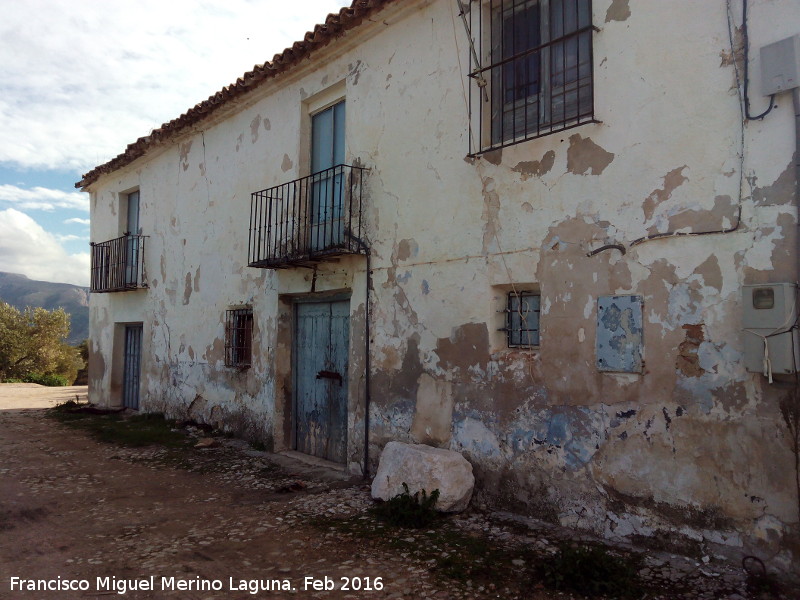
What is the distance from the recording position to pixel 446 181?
18.5 ft

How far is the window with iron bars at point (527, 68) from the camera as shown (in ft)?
15.9

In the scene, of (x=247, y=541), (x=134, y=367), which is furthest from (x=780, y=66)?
(x=134, y=367)

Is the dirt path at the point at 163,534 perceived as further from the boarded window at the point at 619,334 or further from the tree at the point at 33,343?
the tree at the point at 33,343

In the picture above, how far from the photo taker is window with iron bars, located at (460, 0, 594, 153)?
485 centimetres

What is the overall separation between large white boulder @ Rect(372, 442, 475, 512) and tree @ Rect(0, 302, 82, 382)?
22581mm

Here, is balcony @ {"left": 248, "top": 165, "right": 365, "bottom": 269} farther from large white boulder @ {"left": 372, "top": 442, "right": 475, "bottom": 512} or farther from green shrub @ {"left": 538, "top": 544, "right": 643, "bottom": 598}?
green shrub @ {"left": 538, "top": 544, "right": 643, "bottom": 598}

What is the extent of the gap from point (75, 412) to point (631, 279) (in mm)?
10963

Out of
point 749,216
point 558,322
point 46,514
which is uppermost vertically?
point 749,216

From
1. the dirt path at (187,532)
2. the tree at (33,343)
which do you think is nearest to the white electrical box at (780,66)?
the dirt path at (187,532)

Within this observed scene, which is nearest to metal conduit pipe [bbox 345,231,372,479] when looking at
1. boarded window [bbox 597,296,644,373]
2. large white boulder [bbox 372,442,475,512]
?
large white boulder [bbox 372,442,475,512]

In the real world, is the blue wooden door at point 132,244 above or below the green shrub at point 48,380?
above

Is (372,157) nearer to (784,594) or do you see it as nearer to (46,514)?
(46,514)

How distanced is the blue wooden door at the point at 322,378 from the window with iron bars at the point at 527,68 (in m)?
2.74

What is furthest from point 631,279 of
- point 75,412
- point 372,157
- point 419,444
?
point 75,412
